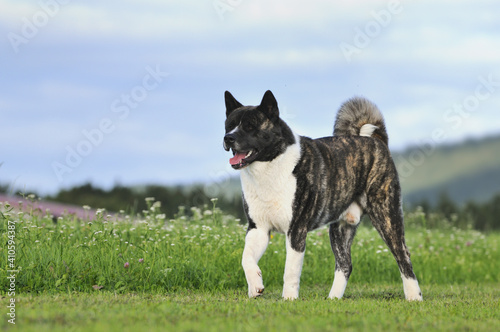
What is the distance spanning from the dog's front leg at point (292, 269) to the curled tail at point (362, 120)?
2.31 metres

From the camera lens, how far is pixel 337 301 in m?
6.98

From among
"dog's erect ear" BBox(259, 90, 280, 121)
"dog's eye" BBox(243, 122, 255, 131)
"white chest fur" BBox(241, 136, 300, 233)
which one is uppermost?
"dog's erect ear" BBox(259, 90, 280, 121)

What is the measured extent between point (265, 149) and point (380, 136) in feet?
7.68

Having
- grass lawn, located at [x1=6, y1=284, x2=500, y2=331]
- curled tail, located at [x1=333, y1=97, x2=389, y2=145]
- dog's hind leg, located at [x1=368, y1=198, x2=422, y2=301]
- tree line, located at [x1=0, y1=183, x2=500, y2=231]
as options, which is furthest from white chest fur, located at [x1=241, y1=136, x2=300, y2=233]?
tree line, located at [x1=0, y1=183, x2=500, y2=231]

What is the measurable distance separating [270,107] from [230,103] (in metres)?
0.62

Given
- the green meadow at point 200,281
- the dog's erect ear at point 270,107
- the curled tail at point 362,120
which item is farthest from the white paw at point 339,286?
the dog's erect ear at point 270,107

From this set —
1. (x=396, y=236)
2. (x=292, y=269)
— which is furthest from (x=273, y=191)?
(x=396, y=236)

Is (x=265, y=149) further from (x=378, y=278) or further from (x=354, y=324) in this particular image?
(x=378, y=278)

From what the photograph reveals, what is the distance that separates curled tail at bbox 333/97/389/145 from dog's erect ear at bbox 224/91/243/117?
194 cm

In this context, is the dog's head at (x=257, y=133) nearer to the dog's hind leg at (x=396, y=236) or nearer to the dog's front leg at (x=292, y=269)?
the dog's front leg at (x=292, y=269)

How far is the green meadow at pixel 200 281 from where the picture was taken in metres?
5.32

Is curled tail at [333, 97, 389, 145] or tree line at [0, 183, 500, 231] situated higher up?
curled tail at [333, 97, 389, 145]

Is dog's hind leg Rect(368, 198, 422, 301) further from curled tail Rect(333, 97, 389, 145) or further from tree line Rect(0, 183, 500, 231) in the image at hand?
tree line Rect(0, 183, 500, 231)

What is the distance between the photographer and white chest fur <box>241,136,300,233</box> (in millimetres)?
6770
